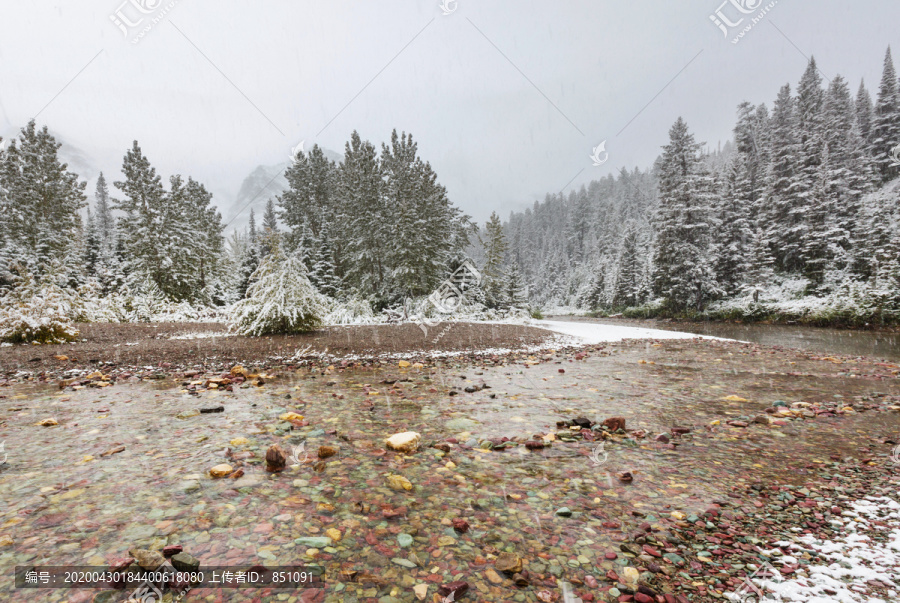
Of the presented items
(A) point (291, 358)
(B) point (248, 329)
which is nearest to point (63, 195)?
(B) point (248, 329)

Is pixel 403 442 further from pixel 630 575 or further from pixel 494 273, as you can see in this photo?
pixel 494 273

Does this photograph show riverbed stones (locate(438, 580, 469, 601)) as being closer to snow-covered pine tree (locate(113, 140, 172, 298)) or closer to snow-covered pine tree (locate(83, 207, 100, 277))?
snow-covered pine tree (locate(113, 140, 172, 298))

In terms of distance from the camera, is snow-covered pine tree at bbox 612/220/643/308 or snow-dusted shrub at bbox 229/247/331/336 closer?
snow-dusted shrub at bbox 229/247/331/336

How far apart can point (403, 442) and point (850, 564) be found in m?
3.12

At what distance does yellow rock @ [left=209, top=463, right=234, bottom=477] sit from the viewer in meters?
2.93

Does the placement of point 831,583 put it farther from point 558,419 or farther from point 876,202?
point 876,202

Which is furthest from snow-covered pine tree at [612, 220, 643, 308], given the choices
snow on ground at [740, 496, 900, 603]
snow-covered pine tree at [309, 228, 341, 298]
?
snow on ground at [740, 496, 900, 603]

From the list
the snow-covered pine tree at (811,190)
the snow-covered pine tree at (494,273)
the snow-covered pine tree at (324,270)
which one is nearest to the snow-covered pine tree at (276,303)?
the snow-covered pine tree at (324,270)

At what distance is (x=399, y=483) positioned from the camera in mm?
2922

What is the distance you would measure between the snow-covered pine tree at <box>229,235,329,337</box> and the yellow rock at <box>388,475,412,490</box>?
11.3 metres

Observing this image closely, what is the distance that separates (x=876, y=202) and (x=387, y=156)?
3594cm

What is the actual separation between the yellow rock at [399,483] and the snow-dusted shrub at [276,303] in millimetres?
11293

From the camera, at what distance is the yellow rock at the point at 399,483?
9.42 ft

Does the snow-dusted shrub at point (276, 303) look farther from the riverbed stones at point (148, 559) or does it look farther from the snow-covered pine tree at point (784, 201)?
the snow-covered pine tree at point (784, 201)
